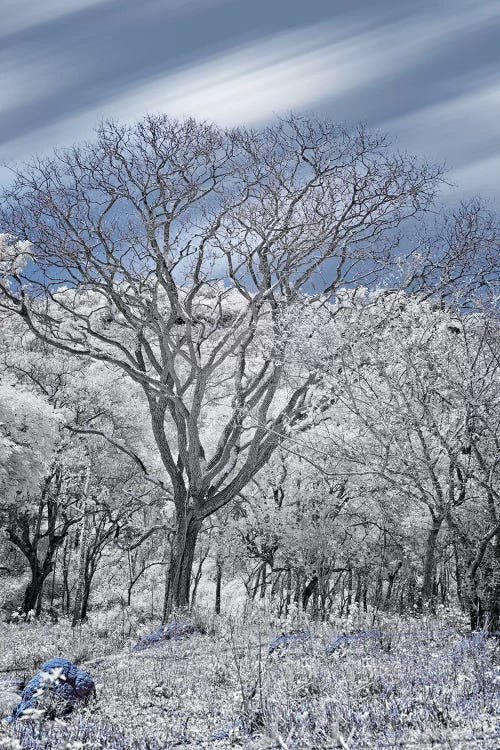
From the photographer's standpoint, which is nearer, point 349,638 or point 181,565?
point 349,638

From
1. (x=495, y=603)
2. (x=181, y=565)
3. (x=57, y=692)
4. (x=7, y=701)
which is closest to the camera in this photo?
(x=57, y=692)

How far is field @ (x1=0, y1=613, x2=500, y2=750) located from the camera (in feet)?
13.3

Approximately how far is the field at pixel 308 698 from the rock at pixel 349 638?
0.14 ft

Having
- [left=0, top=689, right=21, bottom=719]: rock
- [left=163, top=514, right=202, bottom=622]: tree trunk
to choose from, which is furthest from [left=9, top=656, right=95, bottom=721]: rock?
[left=163, top=514, right=202, bottom=622]: tree trunk

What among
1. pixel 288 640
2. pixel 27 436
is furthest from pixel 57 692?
pixel 27 436

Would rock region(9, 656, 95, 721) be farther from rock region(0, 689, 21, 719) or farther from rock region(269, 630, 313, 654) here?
rock region(269, 630, 313, 654)

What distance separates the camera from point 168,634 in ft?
37.4

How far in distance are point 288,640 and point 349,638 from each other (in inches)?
29.6

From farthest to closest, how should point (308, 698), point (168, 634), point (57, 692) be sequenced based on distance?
point (168, 634) < point (57, 692) < point (308, 698)

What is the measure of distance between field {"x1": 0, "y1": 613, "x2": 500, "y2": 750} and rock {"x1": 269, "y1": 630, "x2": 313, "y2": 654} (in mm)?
55

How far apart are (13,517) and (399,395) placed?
18371 mm

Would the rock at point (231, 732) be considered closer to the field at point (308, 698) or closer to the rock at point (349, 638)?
the field at point (308, 698)

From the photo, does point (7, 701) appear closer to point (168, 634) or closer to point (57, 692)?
point (57, 692)

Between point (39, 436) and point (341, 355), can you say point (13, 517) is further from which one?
point (341, 355)
